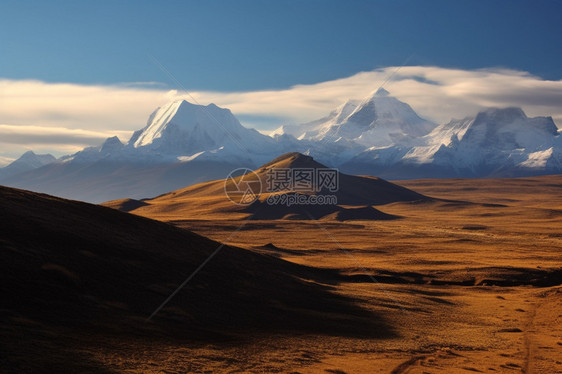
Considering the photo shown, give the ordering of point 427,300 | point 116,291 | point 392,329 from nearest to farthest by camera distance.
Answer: point 116,291
point 392,329
point 427,300

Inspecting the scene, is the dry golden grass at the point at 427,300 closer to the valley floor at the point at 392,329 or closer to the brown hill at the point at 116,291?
the valley floor at the point at 392,329

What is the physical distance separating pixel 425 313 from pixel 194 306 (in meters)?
17.0

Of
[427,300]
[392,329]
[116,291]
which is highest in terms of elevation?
[116,291]

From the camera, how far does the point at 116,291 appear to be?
31281 millimetres

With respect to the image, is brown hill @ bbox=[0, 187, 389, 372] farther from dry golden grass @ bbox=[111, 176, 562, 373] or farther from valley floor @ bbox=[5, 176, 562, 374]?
dry golden grass @ bbox=[111, 176, 562, 373]

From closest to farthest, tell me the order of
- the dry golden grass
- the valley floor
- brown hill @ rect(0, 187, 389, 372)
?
the valley floor < brown hill @ rect(0, 187, 389, 372) < the dry golden grass

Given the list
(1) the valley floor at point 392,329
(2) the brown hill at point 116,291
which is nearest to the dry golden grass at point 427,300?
(1) the valley floor at point 392,329

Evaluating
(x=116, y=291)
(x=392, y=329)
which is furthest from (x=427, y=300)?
(x=116, y=291)

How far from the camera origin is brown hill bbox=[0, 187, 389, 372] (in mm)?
23891

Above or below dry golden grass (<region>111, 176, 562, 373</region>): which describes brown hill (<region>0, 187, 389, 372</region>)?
above

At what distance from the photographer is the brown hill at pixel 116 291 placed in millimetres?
23891

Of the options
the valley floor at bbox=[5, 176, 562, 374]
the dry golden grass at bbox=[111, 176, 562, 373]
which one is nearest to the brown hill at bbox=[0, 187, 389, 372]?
the valley floor at bbox=[5, 176, 562, 374]

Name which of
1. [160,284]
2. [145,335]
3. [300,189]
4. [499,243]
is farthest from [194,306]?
[300,189]

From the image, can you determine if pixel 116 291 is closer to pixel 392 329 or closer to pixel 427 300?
pixel 392 329
